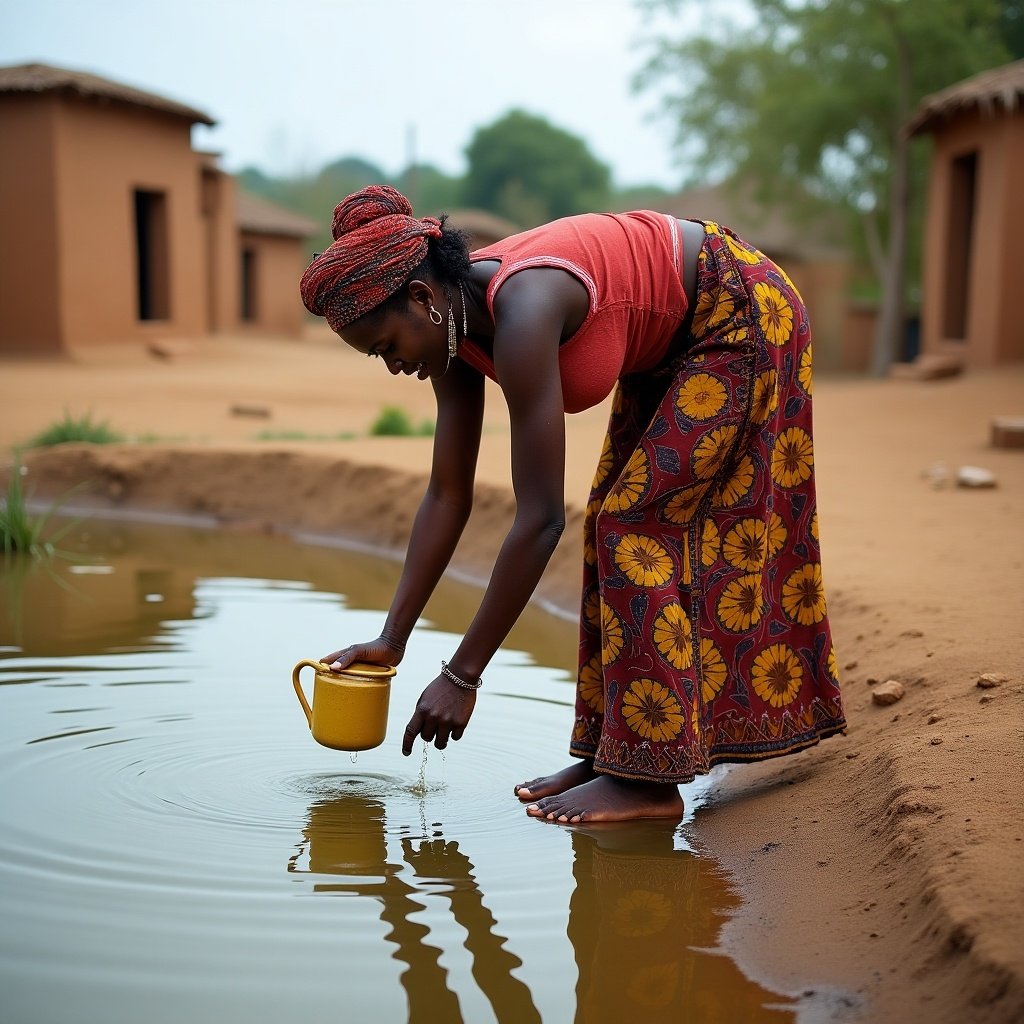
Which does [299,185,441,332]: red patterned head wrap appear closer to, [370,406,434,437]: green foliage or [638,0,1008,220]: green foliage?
[370,406,434,437]: green foliage

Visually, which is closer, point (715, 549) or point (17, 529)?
point (715, 549)

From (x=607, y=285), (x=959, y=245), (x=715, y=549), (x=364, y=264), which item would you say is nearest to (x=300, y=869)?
(x=715, y=549)

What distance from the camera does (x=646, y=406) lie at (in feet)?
9.47

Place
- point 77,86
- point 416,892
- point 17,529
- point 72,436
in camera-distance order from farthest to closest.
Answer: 1. point 77,86
2. point 72,436
3. point 17,529
4. point 416,892

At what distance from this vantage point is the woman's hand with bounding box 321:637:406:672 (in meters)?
2.76

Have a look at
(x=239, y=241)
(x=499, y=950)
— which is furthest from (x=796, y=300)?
(x=239, y=241)

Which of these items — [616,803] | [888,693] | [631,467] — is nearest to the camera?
[631,467]

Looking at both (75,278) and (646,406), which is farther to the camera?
(75,278)

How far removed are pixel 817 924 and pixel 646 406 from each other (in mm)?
1163

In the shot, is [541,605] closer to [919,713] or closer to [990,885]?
[919,713]

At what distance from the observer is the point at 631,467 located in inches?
106

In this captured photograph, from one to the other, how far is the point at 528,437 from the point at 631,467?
363mm

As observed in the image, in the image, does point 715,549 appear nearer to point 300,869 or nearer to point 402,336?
point 402,336

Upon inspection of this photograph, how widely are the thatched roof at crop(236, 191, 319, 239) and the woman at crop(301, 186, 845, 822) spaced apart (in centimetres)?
2012
